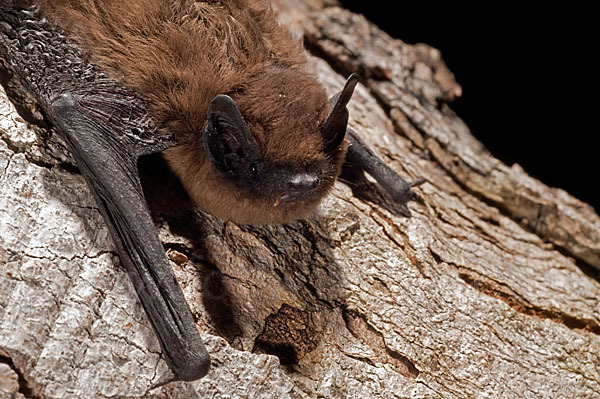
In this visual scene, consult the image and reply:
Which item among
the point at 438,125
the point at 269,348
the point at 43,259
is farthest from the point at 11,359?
the point at 438,125

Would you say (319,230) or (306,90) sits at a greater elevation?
(306,90)

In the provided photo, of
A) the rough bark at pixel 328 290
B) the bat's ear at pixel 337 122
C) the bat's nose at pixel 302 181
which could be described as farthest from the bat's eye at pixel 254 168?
the rough bark at pixel 328 290

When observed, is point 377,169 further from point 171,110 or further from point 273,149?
point 171,110

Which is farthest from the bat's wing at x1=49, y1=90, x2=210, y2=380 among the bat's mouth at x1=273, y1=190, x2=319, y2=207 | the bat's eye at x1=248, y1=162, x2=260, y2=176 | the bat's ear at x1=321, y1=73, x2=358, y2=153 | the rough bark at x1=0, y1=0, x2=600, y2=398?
the bat's ear at x1=321, y1=73, x2=358, y2=153

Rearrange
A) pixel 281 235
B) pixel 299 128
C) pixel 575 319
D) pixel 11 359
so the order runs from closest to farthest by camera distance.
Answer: pixel 11 359, pixel 299 128, pixel 281 235, pixel 575 319

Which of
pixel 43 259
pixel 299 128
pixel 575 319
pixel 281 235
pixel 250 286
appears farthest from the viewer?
pixel 575 319

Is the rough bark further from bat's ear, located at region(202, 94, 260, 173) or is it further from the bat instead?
bat's ear, located at region(202, 94, 260, 173)

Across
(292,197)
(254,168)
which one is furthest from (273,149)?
(292,197)

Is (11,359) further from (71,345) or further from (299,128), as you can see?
(299,128)
